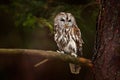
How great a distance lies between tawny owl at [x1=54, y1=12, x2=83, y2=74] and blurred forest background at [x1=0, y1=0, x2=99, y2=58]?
0.23 metres

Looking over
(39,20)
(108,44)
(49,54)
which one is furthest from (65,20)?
(49,54)

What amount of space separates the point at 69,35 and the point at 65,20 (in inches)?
6.3

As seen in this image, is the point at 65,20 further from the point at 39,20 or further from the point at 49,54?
the point at 49,54

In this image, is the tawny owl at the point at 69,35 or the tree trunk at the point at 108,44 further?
the tawny owl at the point at 69,35

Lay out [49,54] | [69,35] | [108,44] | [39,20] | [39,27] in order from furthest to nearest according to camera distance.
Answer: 1. [39,27]
2. [39,20]
3. [69,35]
4. [108,44]
5. [49,54]

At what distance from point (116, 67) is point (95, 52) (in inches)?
7.4

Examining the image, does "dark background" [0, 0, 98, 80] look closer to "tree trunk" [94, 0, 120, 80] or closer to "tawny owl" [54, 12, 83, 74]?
"tawny owl" [54, 12, 83, 74]

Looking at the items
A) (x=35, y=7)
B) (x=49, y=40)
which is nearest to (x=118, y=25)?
(x=35, y=7)

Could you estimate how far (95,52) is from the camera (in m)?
2.69

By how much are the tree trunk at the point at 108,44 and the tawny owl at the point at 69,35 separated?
1.20 metres

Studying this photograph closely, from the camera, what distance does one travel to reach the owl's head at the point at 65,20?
3.88 metres

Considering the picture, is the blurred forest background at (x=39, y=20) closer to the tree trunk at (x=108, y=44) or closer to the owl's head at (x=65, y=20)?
the owl's head at (x=65, y=20)

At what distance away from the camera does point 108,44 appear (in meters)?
2.60

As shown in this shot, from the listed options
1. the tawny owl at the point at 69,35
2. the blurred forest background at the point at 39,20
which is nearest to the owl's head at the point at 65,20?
the tawny owl at the point at 69,35
